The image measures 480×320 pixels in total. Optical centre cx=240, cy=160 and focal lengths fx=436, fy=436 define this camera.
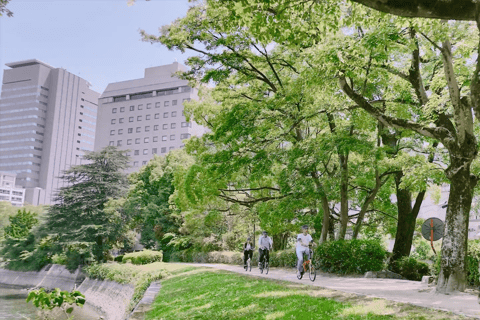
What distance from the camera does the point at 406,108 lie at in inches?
599

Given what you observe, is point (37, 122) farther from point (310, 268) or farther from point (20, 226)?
point (310, 268)

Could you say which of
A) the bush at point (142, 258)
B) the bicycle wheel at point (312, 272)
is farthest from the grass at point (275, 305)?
the bush at point (142, 258)

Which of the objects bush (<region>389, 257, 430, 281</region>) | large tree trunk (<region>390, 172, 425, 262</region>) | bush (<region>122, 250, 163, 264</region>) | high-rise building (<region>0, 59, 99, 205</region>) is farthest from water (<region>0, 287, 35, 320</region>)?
high-rise building (<region>0, 59, 99, 205</region>)

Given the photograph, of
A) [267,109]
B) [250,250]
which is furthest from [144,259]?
[267,109]

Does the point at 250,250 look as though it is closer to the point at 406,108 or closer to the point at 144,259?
the point at 406,108

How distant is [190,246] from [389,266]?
2331 cm

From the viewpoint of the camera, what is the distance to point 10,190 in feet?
479

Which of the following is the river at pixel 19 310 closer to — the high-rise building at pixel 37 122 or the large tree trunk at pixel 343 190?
the large tree trunk at pixel 343 190

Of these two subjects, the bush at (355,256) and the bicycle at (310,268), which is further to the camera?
the bush at (355,256)

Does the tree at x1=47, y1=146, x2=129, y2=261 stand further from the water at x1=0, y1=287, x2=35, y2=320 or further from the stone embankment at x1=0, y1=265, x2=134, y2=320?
the water at x1=0, y1=287, x2=35, y2=320

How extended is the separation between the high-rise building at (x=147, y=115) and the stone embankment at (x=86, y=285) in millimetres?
59399

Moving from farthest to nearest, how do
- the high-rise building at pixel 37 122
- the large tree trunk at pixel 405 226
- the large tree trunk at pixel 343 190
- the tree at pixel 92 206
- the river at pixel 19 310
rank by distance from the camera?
the high-rise building at pixel 37 122, the tree at pixel 92 206, the river at pixel 19 310, the large tree trunk at pixel 343 190, the large tree trunk at pixel 405 226

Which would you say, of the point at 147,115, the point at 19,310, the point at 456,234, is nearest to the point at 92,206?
the point at 19,310

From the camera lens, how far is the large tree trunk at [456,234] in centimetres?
1038
